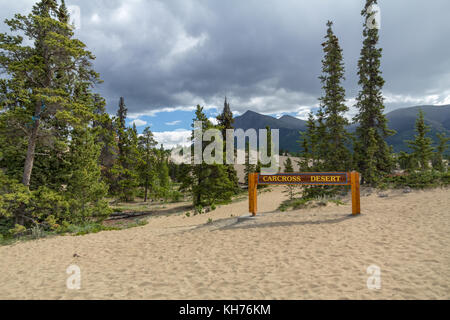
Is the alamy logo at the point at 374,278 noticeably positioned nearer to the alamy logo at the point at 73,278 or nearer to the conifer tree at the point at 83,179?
the alamy logo at the point at 73,278

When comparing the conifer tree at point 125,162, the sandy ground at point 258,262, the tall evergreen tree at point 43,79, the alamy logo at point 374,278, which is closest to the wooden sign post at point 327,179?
the sandy ground at point 258,262

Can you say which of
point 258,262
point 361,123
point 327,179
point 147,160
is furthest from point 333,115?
point 147,160

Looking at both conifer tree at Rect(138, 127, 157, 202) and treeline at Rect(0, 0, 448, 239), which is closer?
treeline at Rect(0, 0, 448, 239)

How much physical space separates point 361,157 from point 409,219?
1375cm

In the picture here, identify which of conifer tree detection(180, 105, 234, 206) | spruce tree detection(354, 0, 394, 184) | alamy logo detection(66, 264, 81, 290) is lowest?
alamy logo detection(66, 264, 81, 290)

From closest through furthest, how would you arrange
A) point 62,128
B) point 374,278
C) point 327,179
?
1. point 374,278
2. point 327,179
3. point 62,128

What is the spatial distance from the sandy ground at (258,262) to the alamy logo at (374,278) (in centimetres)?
10

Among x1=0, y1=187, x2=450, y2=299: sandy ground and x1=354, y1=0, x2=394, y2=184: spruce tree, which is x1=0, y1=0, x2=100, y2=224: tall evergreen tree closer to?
x1=0, y1=187, x2=450, y2=299: sandy ground

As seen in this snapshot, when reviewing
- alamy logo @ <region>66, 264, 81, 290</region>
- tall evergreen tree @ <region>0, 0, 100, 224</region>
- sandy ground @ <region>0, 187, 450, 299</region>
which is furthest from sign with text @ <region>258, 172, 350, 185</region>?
tall evergreen tree @ <region>0, 0, 100, 224</region>

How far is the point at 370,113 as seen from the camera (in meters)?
22.6

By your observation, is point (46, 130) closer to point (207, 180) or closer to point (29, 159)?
point (29, 159)

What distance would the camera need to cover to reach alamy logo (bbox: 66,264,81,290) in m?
5.86

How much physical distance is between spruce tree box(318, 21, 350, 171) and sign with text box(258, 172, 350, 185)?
40.0 ft

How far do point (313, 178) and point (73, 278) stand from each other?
10566mm
